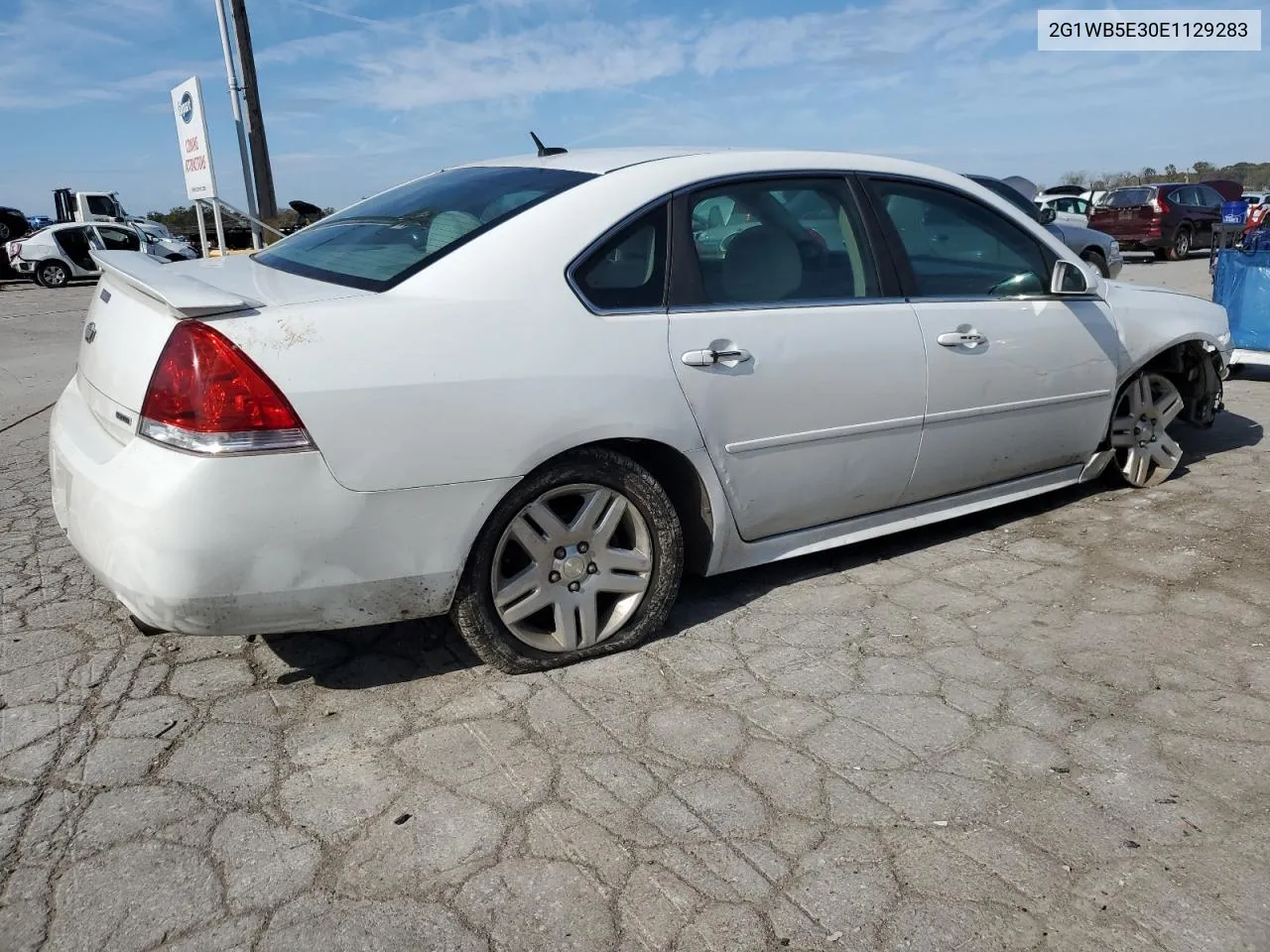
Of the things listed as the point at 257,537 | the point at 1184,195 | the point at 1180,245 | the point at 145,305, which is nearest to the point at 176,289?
the point at 145,305

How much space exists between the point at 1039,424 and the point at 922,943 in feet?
8.57

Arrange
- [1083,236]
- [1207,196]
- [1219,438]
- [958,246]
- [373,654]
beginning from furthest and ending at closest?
[1207,196] < [1083,236] < [1219,438] < [958,246] < [373,654]

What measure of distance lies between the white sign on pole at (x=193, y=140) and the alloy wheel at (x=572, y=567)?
11.0m

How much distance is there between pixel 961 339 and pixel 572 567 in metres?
1.72

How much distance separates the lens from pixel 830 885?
211 cm

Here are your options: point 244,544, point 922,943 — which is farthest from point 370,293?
point 922,943

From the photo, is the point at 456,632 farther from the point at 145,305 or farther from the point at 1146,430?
the point at 1146,430

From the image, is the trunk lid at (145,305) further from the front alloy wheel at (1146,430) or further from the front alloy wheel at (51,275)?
the front alloy wheel at (51,275)

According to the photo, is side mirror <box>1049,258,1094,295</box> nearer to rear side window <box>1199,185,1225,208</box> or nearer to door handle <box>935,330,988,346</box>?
door handle <box>935,330,988,346</box>

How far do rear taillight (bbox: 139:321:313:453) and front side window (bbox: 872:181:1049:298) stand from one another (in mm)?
2285

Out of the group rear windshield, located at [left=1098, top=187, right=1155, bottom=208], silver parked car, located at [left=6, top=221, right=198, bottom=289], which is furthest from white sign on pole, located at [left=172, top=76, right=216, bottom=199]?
rear windshield, located at [left=1098, top=187, right=1155, bottom=208]

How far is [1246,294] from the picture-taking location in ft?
22.9

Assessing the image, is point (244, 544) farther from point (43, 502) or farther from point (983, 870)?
point (43, 502)

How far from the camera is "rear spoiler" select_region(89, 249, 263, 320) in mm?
2465
